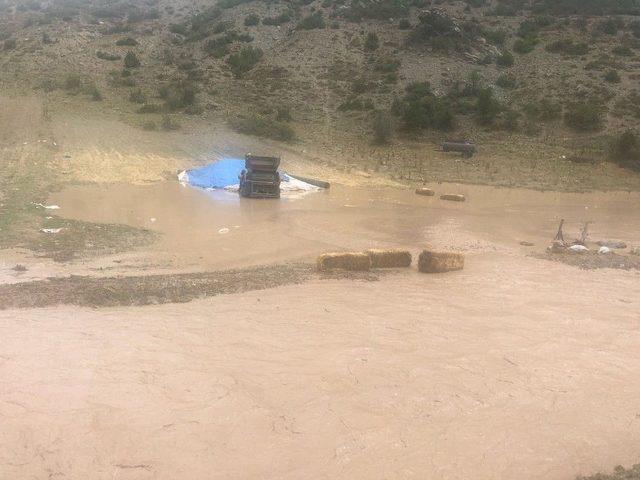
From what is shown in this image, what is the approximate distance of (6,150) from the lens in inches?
845

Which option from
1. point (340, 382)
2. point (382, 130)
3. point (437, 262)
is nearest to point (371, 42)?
point (382, 130)

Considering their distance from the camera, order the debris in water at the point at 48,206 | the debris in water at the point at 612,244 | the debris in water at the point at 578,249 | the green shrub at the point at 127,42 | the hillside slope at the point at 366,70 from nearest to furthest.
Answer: the debris in water at the point at 578,249
the debris in water at the point at 612,244
the debris in water at the point at 48,206
the hillside slope at the point at 366,70
the green shrub at the point at 127,42

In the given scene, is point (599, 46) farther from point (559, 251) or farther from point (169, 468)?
point (169, 468)

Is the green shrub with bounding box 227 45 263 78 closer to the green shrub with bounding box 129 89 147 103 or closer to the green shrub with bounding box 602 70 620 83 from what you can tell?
the green shrub with bounding box 129 89 147 103

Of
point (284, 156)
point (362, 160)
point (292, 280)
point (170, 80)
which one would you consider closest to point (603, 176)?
point (362, 160)

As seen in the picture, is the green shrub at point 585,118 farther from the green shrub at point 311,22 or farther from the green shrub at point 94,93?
the green shrub at point 94,93

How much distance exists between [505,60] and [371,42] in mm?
8807

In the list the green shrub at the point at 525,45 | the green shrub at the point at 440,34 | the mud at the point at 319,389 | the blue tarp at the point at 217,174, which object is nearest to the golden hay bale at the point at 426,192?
the blue tarp at the point at 217,174

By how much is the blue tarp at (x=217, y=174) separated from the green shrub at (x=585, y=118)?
17.4 metres

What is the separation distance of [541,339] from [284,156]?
730 inches

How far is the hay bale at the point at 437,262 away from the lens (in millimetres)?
10555

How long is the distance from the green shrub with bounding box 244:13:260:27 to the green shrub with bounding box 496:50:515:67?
1873cm

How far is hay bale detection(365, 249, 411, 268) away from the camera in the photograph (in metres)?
10.7

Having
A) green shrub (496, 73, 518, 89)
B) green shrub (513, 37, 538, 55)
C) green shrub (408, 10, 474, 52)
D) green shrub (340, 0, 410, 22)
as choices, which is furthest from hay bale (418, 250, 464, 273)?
green shrub (340, 0, 410, 22)
